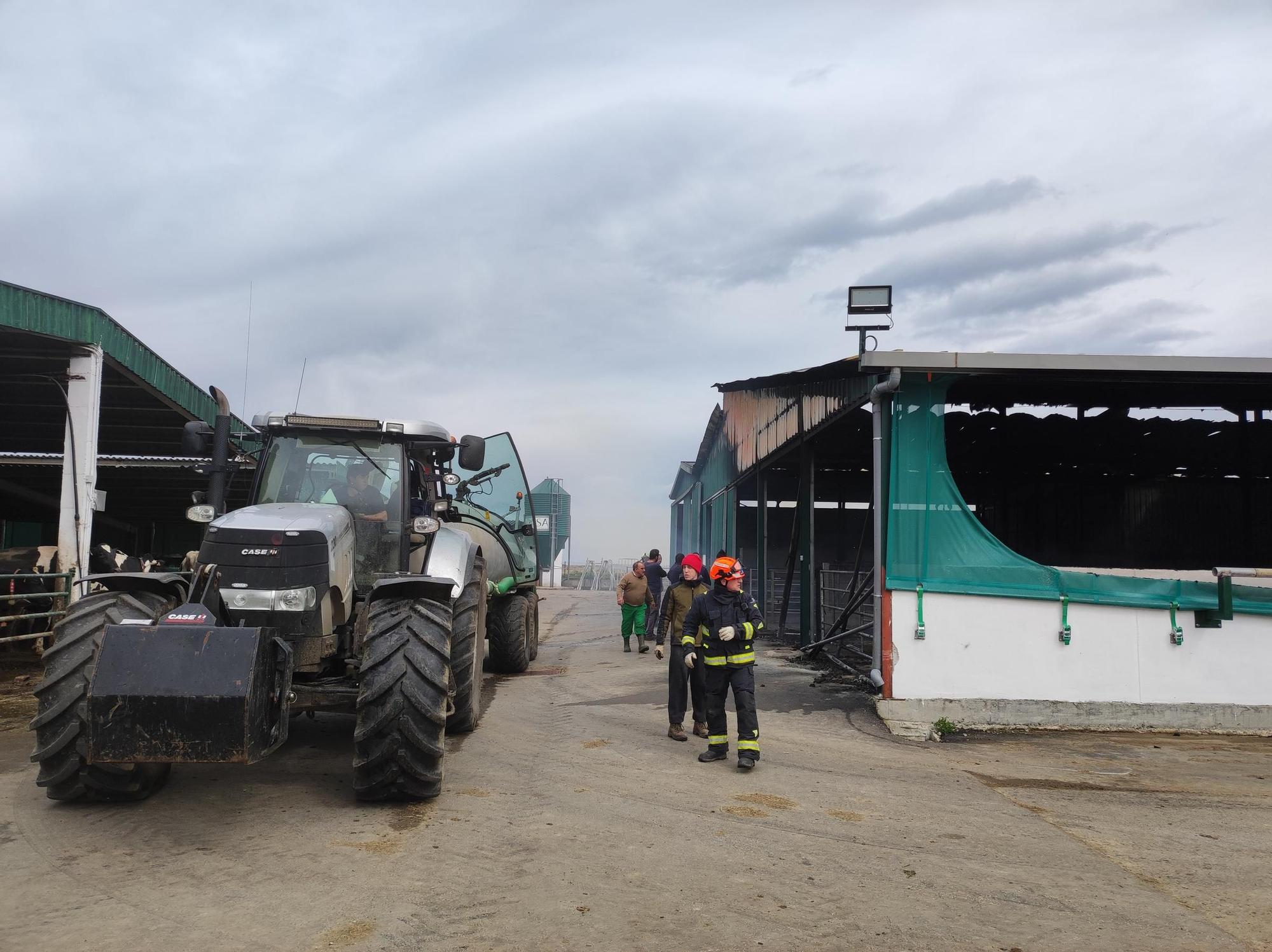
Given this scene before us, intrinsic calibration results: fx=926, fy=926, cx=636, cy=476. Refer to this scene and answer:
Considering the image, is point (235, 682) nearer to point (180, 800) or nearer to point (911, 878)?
point (180, 800)

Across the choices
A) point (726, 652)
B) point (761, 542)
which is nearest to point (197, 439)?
point (726, 652)

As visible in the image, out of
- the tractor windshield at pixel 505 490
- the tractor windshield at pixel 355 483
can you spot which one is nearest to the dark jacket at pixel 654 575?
the tractor windshield at pixel 505 490

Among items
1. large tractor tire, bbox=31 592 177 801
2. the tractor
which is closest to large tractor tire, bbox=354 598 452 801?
the tractor

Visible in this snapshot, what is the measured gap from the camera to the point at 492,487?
38.5ft

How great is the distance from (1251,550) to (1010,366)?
13.3 meters

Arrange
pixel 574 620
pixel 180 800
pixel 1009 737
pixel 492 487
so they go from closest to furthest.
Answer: pixel 180 800
pixel 1009 737
pixel 492 487
pixel 574 620

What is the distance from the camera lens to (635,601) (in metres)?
14.8

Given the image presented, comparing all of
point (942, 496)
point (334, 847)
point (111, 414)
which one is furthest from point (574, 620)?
point (334, 847)

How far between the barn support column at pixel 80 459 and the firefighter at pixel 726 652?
8897 mm

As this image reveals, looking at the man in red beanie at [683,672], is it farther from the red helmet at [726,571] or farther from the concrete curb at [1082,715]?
the concrete curb at [1082,715]

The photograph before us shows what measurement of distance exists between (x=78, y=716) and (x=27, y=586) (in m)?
10.3

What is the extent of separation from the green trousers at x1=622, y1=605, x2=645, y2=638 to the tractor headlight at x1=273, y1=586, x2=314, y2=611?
9328mm

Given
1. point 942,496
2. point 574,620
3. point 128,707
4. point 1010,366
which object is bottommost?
point 574,620

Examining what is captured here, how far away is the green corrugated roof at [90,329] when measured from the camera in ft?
35.4
